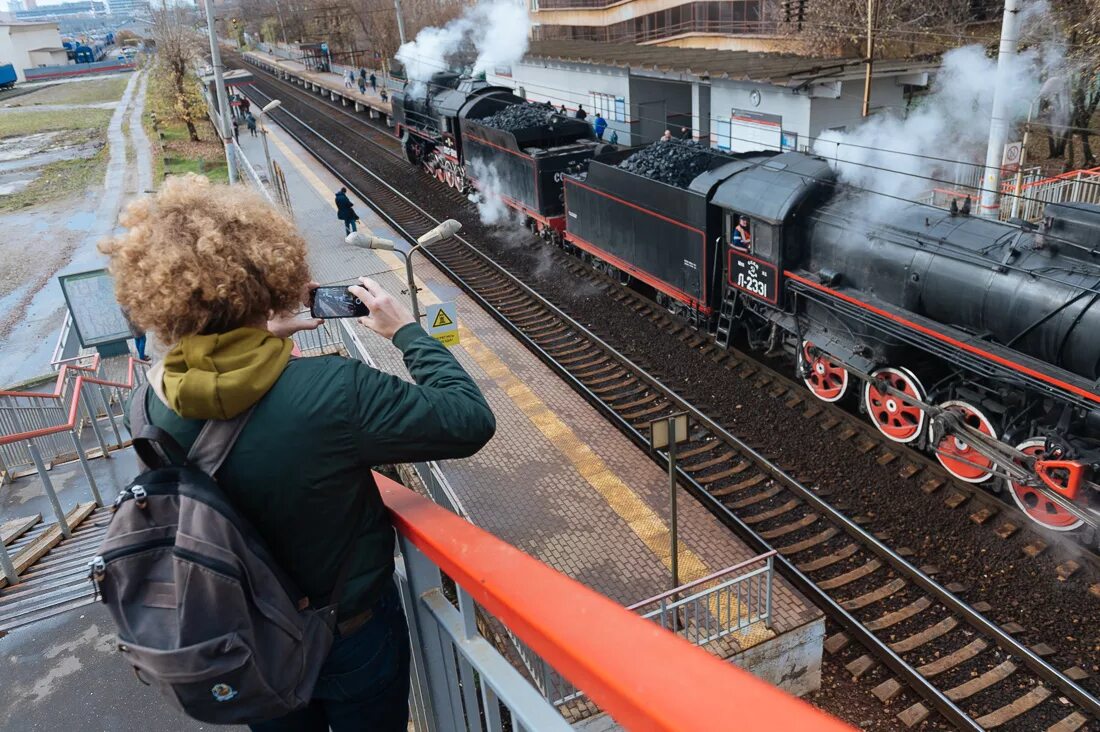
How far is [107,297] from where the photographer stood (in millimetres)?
14875

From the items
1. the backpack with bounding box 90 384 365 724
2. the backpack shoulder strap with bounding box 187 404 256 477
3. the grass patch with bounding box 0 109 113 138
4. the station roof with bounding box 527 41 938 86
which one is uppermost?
the backpack shoulder strap with bounding box 187 404 256 477

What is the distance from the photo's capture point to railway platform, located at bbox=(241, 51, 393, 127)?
39656 millimetres

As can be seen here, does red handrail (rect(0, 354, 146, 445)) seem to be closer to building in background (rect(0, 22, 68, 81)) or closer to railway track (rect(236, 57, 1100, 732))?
railway track (rect(236, 57, 1100, 732))

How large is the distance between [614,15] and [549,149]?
1018 inches

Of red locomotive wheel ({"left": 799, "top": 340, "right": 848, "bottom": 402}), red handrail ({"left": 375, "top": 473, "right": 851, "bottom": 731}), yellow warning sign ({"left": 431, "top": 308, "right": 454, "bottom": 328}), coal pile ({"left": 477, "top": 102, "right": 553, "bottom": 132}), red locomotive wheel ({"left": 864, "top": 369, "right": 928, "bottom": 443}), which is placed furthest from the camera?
coal pile ({"left": 477, "top": 102, "right": 553, "bottom": 132})

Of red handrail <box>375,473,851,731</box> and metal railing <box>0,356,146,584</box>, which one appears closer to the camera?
red handrail <box>375,473,851,731</box>

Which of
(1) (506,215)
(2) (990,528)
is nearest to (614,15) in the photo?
(1) (506,215)

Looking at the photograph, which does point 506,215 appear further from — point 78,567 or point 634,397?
point 78,567

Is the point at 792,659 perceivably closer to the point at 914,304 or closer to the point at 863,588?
the point at 863,588

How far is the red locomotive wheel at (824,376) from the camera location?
1100 cm

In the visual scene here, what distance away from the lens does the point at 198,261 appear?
6.49 feet

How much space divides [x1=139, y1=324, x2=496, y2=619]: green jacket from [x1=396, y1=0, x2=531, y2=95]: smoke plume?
34725mm

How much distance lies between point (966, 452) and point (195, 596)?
957 cm

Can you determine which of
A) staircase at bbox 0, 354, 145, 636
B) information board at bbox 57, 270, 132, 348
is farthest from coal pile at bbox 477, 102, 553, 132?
staircase at bbox 0, 354, 145, 636
